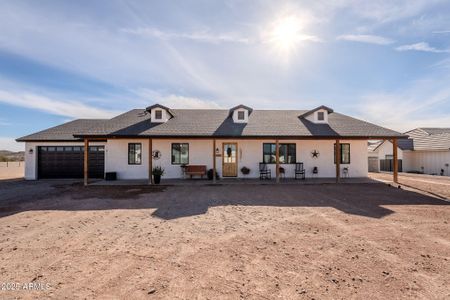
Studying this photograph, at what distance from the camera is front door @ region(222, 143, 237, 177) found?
14945 millimetres

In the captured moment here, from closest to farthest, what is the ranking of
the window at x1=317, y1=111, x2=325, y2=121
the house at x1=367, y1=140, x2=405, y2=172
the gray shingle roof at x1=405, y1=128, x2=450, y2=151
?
the window at x1=317, y1=111, x2=325, y2=121 → the gray shingle roof at x1=405, y1=128, x2=450, y2=151 → the house at x1=367, y1=140, x2=405, y2=172

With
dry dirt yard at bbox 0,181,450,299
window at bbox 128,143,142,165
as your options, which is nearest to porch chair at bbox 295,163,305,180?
dry dirt yard at bbox 0,181,450,299

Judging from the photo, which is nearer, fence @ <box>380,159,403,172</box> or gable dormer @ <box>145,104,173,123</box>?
gable dormer @ <box>145,104,173,123</box>

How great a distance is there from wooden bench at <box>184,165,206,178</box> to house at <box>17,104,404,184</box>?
0.46 m

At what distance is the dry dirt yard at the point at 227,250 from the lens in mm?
3150

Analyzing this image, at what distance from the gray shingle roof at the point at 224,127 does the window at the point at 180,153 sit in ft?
4.14

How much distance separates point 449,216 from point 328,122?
9.96 m

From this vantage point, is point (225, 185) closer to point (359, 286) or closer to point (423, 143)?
point (359, 286)

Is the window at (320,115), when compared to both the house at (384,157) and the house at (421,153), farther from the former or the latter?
the house at (384,157)

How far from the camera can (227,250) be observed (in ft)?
14.3

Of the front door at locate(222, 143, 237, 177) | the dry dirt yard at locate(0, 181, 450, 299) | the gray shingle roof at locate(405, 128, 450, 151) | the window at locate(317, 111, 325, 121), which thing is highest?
the window at locate(317, 111, 325, 121)

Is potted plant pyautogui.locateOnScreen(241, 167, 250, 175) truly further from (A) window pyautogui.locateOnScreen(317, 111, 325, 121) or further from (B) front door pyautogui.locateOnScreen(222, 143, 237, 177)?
(A) window pyautogui.locateOnScreen(317, 111, 325, 121)

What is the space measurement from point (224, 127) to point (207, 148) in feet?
5.57

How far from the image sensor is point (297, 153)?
15.2 metres
